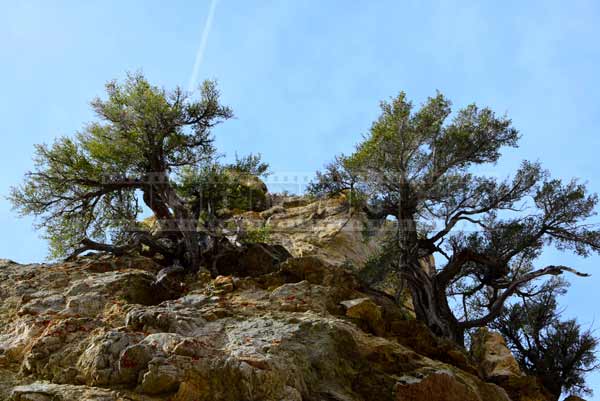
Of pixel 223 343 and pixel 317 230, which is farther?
pixel 317 230

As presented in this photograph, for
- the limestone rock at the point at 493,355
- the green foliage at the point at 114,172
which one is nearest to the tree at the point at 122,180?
the green foliage at the point at 114,172

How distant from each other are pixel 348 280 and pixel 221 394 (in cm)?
887

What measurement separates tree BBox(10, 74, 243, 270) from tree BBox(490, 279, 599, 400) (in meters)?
12.3

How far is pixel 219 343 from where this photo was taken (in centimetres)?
1369

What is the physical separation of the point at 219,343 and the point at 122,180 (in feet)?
42.8

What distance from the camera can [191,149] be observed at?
27.5 meters

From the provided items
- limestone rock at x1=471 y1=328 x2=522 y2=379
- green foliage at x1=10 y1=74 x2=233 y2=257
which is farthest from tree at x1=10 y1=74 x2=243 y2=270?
limestone rock at x1=471 y1=328 x2=522 y2=379

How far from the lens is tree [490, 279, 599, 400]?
837 inches

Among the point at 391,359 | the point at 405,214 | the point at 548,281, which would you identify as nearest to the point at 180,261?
the point at 405,214

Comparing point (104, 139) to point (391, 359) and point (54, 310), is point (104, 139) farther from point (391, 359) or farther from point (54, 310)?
point (391, 359)

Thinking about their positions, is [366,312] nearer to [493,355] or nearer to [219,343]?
[219,343]

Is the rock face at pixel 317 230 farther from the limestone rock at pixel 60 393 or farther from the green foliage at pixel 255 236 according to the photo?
the limestone rock at pixel 60 393

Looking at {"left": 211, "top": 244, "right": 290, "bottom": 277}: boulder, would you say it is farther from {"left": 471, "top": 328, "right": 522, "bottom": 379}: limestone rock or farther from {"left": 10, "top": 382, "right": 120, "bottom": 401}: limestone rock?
{"left": 10, "top": 382, "right": 120, "bottom": 401}: limestone rock

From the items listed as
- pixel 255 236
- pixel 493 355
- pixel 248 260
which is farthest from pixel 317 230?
→ pixel 493 355
